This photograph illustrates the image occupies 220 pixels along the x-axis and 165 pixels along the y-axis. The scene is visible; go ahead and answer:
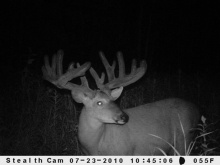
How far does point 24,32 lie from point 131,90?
12.7 m

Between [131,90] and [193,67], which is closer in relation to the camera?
[131,90]

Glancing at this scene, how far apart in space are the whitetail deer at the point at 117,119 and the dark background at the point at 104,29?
31.8ft

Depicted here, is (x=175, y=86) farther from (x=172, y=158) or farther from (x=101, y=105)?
(x=172, y=158)

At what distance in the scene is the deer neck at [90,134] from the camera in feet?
15.5

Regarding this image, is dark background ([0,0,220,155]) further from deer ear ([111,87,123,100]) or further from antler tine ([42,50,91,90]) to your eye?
antler tine ([42,50,91,90])

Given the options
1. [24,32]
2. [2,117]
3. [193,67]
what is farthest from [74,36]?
[2,117]

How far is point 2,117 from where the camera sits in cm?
702

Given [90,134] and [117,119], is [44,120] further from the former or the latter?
[117,119]

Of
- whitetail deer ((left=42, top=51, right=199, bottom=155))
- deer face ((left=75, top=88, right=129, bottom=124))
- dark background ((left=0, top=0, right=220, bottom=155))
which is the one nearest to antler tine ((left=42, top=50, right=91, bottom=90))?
whitetail deer ((left=42, top=51, right=199, bottom=155))

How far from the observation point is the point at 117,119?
454 cm

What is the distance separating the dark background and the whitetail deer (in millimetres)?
9681

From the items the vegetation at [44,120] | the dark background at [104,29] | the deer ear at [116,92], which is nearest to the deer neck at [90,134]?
the deer ear at [116,92]

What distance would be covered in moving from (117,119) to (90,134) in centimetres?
56

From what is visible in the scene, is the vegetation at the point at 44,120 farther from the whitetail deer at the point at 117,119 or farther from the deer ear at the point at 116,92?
the deer ear at the point at 116,92
